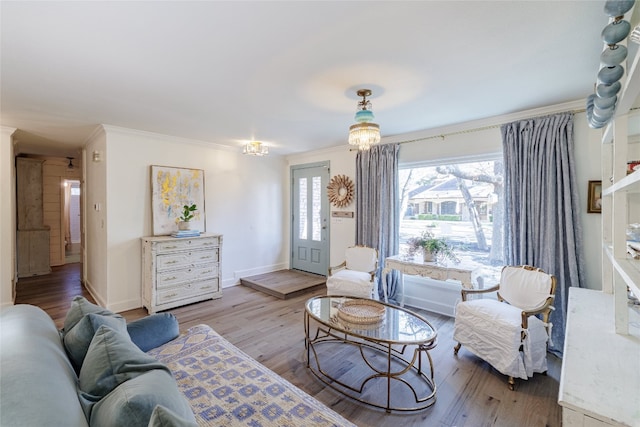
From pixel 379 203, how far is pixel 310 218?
1.70 meters

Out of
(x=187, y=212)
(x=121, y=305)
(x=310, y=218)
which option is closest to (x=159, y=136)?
(x=187, y=212)

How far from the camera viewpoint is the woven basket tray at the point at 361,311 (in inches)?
90.4

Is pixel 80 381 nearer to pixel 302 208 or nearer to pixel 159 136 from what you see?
pixel 159 136

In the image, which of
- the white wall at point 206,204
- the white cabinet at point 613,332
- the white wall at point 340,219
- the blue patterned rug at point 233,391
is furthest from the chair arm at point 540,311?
the white wall at point 206,204

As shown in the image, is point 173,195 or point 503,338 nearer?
point 503,338

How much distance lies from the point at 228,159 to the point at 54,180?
14.9 feet

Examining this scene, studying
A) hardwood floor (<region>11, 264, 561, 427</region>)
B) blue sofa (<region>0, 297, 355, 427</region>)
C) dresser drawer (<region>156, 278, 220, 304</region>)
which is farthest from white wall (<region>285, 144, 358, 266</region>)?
blue sofa (<region>0, 297, 355, 427</region>)

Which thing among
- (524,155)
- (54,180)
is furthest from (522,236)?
(54,180)

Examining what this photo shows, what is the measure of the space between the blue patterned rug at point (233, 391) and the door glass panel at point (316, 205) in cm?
324

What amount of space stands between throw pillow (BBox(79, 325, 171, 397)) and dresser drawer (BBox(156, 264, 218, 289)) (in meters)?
2.82

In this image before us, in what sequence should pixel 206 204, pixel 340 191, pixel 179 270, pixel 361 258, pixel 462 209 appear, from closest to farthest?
pixel 462 209, pixel 179 270, pixel 361 258, pixel 206 204, pixel 340 191

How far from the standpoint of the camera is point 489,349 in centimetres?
238

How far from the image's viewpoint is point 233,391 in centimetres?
178

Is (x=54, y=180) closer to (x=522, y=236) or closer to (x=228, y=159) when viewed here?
(x=228, y=159)
